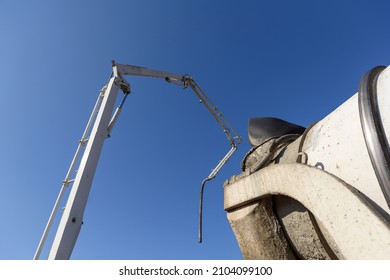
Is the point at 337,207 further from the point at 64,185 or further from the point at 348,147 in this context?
the point at 64,185

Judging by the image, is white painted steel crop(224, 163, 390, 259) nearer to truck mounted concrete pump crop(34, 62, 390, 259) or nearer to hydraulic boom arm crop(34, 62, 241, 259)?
truck mounted concrete pump crop(34, 62, 390, 259)

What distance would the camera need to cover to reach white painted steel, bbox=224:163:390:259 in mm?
1425

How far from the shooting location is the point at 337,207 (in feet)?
5.40

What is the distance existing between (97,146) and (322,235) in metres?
4.58

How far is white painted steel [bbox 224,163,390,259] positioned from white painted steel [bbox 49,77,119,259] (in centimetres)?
331

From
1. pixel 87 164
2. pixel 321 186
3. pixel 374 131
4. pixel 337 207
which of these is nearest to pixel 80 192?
pixel 87 164

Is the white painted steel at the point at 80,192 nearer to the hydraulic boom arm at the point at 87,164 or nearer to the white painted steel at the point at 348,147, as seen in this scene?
the hydraulic boom arm at the point at 87,164

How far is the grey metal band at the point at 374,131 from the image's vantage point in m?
1.46

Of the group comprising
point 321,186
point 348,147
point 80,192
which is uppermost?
point 80,192

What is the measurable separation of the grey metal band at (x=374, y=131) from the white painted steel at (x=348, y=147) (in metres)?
0.04

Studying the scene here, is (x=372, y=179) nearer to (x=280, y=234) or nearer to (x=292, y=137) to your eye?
(x=280, y=234)

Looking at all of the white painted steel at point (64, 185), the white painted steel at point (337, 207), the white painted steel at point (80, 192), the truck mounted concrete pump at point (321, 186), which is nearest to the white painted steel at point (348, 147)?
the truck mounted concrete pump at point (321, 186)

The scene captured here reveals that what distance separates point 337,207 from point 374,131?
526mm

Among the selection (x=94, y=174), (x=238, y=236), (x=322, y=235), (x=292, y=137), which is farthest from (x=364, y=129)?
(x=94, y=174)
